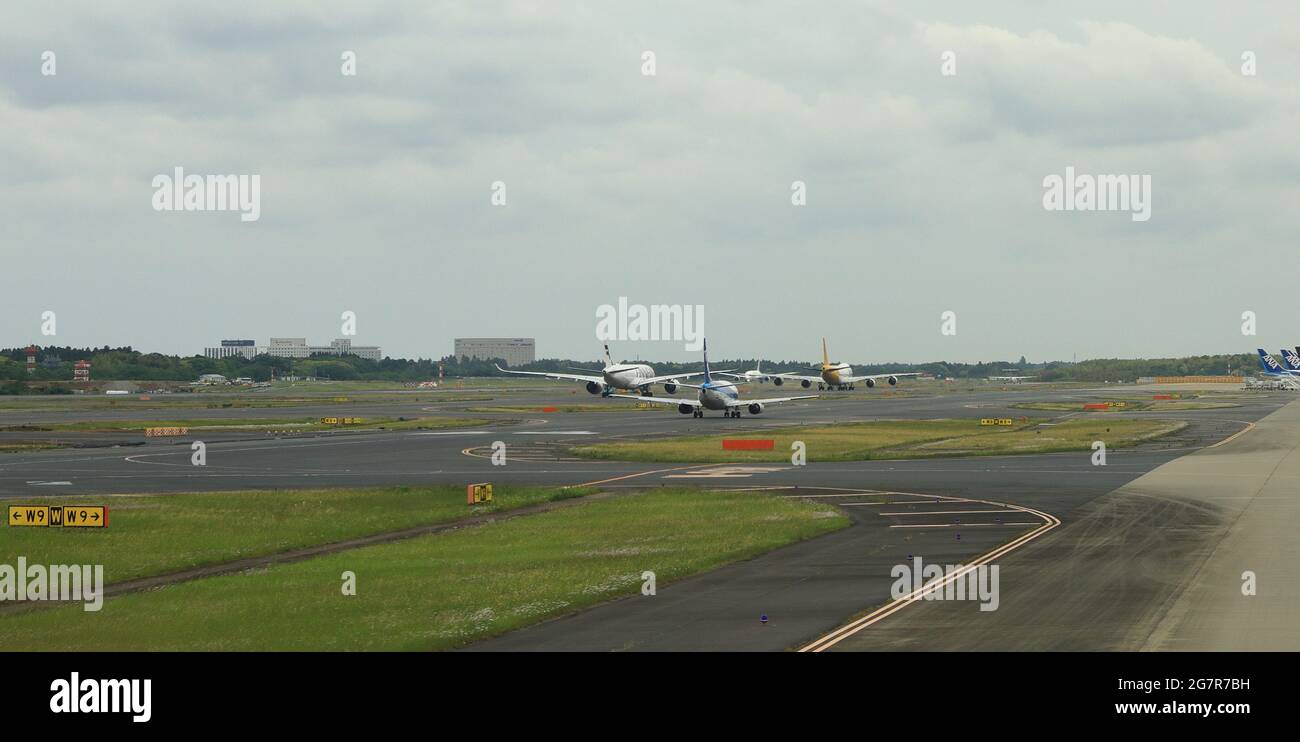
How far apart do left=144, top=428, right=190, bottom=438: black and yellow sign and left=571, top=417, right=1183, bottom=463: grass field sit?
45.2m

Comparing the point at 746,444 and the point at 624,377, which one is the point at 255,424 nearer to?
the point at 624,377

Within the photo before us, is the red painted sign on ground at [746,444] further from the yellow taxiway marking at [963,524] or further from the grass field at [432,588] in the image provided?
the yellow taxiway marking at [963,524]

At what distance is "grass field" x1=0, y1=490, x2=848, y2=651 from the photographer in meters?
27.8

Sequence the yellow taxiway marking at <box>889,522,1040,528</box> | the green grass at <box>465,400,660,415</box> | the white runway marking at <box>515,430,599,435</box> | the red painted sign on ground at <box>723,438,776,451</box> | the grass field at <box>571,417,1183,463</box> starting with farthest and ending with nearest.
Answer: the green grass at <box>465,400,660,415</box> → the white runway marking at <box>515,430,599,435</box> → the red painted sign on ground at <box>723,438,776,451</box> → the grass field at <box>571,417,1183,463</box> → the yellow taxiway marking at <box>889,522,1040,528</box>

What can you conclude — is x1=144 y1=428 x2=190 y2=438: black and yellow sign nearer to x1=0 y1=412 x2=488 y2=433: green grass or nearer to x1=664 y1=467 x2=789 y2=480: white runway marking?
x1=0 y1=412 x2=488 y2=433: green grass

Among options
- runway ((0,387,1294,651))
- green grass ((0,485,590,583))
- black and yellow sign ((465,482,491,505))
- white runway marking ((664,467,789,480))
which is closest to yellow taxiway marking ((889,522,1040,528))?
runway ((0,387,1294,651))

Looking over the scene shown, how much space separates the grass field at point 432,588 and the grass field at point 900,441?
31.1 m

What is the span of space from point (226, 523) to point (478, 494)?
467 inches

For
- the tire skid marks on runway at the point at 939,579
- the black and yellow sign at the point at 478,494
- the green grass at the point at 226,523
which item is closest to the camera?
the tire skid marks on runway at the point at 939,579

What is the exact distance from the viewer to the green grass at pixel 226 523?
137 feet

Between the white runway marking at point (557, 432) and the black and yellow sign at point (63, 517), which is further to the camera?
the white runway marking at point (557, 432)

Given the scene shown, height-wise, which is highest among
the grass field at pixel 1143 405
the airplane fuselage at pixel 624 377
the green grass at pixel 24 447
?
the airplane fuselage at pixel 624 377

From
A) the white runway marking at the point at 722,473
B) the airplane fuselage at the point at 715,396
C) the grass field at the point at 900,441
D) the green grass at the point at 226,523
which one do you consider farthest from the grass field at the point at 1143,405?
the green grass at the point at 226,523

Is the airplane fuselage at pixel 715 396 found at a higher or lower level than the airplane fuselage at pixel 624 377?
lower
